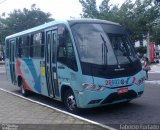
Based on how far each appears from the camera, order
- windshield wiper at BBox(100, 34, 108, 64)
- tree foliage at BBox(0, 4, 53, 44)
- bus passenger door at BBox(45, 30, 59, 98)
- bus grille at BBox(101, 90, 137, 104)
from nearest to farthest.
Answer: bus grille at BBox(101, 90, 137, 104) → windshield wiper at BBox(100, 34, 108, 64) → bus passenger door at BBox(45, 30, 59, 98) → tree foliage at BBox(0, 4, 53, 44)

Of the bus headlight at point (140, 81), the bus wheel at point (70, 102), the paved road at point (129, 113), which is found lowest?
the paved road at point (129, 113)

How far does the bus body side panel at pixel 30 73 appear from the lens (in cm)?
1273

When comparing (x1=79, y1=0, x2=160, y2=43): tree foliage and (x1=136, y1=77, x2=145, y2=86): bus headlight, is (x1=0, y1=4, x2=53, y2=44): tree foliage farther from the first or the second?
(x1=136, y1=77, x2=145, y2=86): bus headlight

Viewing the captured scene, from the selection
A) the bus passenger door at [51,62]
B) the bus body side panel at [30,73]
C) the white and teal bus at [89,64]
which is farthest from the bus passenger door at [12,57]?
the bus passenger door at [51,62]

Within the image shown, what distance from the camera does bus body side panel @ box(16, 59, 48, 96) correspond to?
41.8 feet

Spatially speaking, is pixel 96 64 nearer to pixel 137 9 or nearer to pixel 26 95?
pixel 26 95

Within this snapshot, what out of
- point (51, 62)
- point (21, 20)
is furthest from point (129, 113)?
point (21, 20)

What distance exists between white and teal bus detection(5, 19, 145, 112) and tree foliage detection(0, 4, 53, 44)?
142 ft

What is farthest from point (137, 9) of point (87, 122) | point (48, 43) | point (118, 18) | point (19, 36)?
point (87, 122)

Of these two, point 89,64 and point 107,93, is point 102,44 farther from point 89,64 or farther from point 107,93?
point 107,93

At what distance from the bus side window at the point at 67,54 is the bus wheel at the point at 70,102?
2.85 feet

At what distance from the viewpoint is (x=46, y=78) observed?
1177cm

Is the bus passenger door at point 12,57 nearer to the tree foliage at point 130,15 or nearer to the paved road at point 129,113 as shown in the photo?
the paved road at point 129,113

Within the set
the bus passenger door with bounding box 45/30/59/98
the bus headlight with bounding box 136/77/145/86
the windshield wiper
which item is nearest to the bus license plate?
the bus headlight with bounding box 136/77/145/86
